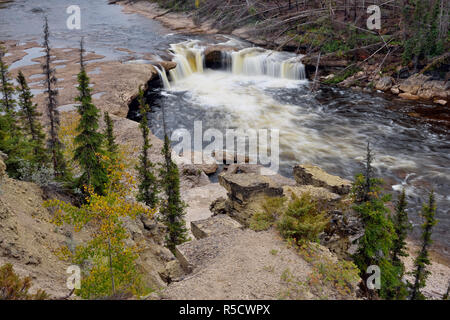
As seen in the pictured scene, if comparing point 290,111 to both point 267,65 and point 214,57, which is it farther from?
point 214,57

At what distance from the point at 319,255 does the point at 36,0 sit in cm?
10707

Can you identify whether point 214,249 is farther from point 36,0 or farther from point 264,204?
point 36,0

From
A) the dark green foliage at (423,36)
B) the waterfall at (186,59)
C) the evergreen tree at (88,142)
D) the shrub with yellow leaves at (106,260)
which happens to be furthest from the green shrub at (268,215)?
the dark green foliage at (423,36)

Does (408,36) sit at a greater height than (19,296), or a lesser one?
greater

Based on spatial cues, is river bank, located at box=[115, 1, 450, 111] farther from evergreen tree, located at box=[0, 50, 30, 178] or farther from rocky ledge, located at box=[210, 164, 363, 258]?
evergreen tree, located at box=[0, 50, 30, 178]

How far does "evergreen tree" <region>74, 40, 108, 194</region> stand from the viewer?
18.2 metres

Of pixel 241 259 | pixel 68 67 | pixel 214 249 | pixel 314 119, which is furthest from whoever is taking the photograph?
pixel 68 67

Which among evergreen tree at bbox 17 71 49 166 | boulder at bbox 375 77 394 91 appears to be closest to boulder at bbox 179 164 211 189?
evergreen tree at bbox 17 71 49 166

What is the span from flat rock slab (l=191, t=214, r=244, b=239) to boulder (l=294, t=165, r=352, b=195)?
5727 millimetres

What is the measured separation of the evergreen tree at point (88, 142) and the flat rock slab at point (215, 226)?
601 centimetres

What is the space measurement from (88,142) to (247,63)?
126 ft

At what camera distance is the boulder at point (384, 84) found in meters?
45.5
